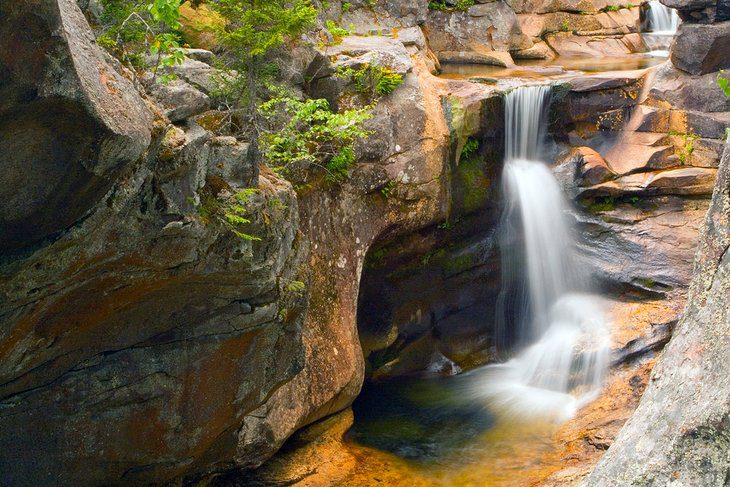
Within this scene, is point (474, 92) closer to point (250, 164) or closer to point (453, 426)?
point (453, 426)

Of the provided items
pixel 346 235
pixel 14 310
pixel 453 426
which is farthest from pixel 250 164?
pixel 453 426

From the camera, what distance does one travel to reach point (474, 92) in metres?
13.2

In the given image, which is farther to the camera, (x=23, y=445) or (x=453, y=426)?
(x=453, y=426)

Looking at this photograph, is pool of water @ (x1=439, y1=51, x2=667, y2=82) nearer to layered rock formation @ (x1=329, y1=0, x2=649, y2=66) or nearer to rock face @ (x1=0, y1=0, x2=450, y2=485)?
layered rock formation @ (x1=329, y1=0, x2=649, y2=66)

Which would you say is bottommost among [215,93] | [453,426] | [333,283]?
[453,426]

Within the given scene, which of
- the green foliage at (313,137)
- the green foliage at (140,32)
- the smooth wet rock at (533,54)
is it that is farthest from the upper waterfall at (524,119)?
the green foliage at (140,32)

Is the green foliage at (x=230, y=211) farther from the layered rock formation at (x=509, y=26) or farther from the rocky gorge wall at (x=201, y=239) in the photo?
the layered rock formation at (x=509, y=26)

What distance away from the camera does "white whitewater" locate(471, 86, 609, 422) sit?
1262cm

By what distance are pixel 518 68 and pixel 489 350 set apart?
6.85 metres

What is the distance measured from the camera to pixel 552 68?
16484mm

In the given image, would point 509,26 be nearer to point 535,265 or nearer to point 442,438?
point 535,265

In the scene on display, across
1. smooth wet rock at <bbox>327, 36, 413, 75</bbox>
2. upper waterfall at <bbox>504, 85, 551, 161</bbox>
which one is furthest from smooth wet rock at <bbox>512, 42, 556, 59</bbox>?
smooth wet rock at <bbox>327, 36, 413, 75</bbox>

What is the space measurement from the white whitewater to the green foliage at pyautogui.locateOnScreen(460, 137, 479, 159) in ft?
2.38

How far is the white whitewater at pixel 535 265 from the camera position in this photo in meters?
12.6
